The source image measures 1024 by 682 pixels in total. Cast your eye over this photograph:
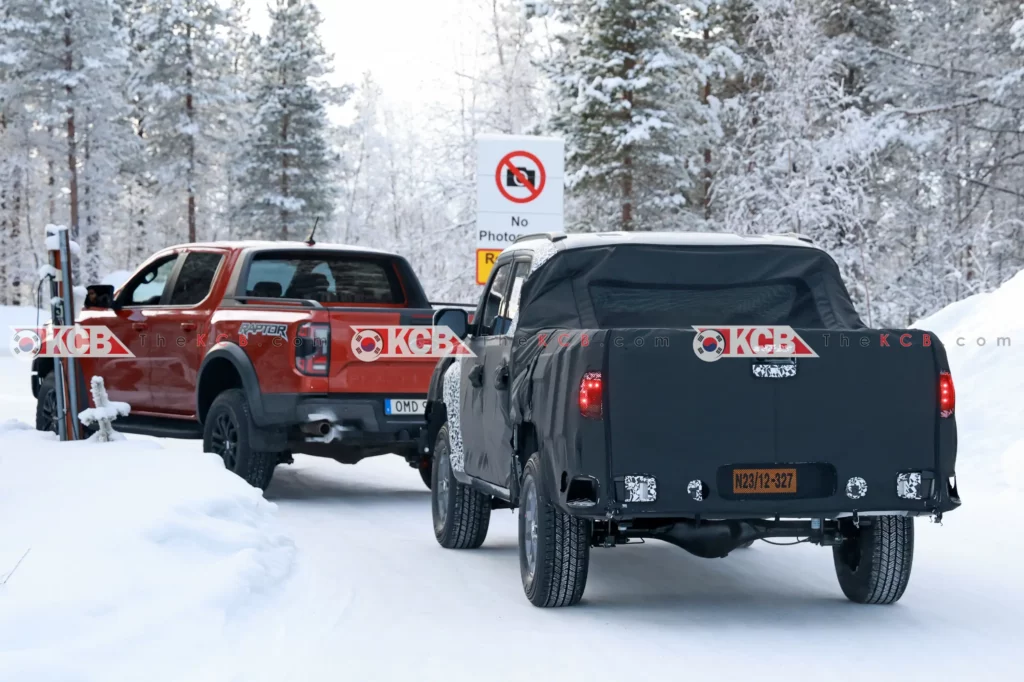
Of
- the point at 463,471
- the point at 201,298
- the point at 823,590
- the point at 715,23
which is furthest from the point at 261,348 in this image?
the point at 715,23

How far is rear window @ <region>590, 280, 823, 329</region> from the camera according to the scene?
7742 millimetres

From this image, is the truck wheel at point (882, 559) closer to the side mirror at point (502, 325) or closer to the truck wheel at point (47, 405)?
the side mirror at point (502, 325)

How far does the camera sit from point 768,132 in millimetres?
31547

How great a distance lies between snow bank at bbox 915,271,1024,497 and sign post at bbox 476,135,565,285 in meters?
4.71

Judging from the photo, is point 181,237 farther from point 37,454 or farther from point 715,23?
point 37,454

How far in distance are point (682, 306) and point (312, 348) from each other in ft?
13.0

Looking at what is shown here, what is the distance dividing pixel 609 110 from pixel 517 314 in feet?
77.2

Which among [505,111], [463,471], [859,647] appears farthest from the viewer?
[505,111]

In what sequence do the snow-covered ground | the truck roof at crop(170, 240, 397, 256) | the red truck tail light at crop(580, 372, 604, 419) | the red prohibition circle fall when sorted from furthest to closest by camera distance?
1. the red prohibition circle
2. the truck roof at crop(170, 240, 397, 256)
3. the red truck tail light at crop(580, 372, 604, 419)
4. the snow-covered ground

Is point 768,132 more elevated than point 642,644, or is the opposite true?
point 768,132

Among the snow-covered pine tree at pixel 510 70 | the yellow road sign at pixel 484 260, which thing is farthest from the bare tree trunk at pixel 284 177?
the yellow road sign at pixel 484 260

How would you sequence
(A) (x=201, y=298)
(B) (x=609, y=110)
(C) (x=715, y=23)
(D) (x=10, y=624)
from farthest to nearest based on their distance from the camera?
(C) (x=715, y=23) → (B) (x=609, y=110) → (A) (x=201, y=298) → (D) (x=10, y=624)

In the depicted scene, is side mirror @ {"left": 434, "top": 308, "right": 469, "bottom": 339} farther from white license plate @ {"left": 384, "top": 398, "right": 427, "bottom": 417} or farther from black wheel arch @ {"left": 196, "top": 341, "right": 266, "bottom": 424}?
black wheel arch @ {"left": 196, "top": 341, "right": 266, "bottom": 424}

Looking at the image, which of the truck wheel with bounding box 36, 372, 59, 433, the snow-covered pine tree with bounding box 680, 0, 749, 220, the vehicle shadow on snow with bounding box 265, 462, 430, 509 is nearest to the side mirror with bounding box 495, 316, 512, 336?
the vehicle shadow on snow with bounding box 265, 462, 430, 509
